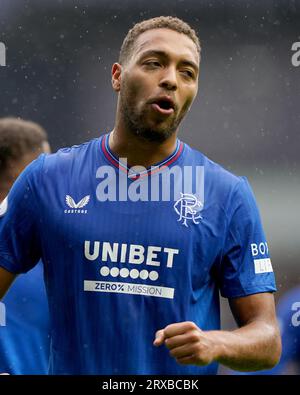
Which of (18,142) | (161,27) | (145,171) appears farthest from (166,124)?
(18,142)

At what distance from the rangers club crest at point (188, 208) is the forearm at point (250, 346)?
0.41 meters

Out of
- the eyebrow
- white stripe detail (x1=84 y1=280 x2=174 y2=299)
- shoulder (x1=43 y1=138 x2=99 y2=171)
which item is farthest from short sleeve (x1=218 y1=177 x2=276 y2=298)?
shoulder (x1=43 y1=138 x2=99 y2=171)

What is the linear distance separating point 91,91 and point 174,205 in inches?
230

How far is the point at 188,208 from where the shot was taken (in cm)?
302

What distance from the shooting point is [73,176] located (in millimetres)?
3090

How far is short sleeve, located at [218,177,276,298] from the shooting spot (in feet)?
9.72

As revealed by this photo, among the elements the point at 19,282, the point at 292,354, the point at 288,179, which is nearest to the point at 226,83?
the point at 288,179

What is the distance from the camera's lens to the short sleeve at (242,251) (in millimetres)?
2963

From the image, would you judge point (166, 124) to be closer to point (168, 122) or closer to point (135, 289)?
point (168, 122)

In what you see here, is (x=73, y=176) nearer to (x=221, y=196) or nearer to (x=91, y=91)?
(x=221, y=196)

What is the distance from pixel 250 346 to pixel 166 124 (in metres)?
0.79

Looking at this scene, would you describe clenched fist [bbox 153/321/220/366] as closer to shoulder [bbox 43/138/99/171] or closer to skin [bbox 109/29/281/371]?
skin [bbox 109/29/281/371]

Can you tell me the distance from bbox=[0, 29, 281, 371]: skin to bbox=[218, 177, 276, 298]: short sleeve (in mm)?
39

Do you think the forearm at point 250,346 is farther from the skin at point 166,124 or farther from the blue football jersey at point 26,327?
the blue football jersey at point 26,327
